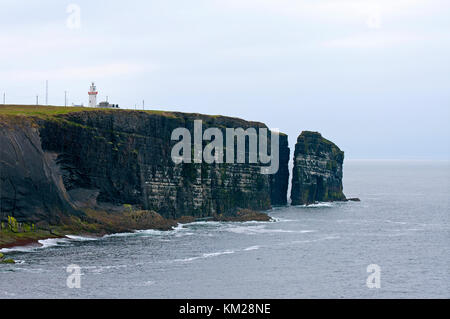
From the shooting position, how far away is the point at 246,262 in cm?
10706

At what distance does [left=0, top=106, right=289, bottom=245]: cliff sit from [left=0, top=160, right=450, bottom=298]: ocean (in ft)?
23.0

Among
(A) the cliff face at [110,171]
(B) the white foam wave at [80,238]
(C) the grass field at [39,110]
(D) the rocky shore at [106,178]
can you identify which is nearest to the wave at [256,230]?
(D) the rocky shore at [106,178]

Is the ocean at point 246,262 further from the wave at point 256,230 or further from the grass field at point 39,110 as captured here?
the grass field at point 39,110

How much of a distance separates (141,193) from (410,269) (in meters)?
63.4

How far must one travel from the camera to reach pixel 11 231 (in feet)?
391

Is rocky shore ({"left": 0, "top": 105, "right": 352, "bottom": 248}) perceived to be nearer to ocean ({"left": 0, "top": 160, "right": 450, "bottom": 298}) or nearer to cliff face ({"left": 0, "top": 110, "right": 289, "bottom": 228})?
cliff face ({"left": 0, "top": 110, "right": 289, "bottom": 228})

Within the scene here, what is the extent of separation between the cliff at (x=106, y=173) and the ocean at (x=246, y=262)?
23.0ft

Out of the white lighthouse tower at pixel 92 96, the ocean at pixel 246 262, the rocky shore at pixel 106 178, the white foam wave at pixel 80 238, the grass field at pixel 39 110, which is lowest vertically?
the ocean at pixel 246 262

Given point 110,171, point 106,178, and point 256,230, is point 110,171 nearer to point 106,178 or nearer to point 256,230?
point 106,178
